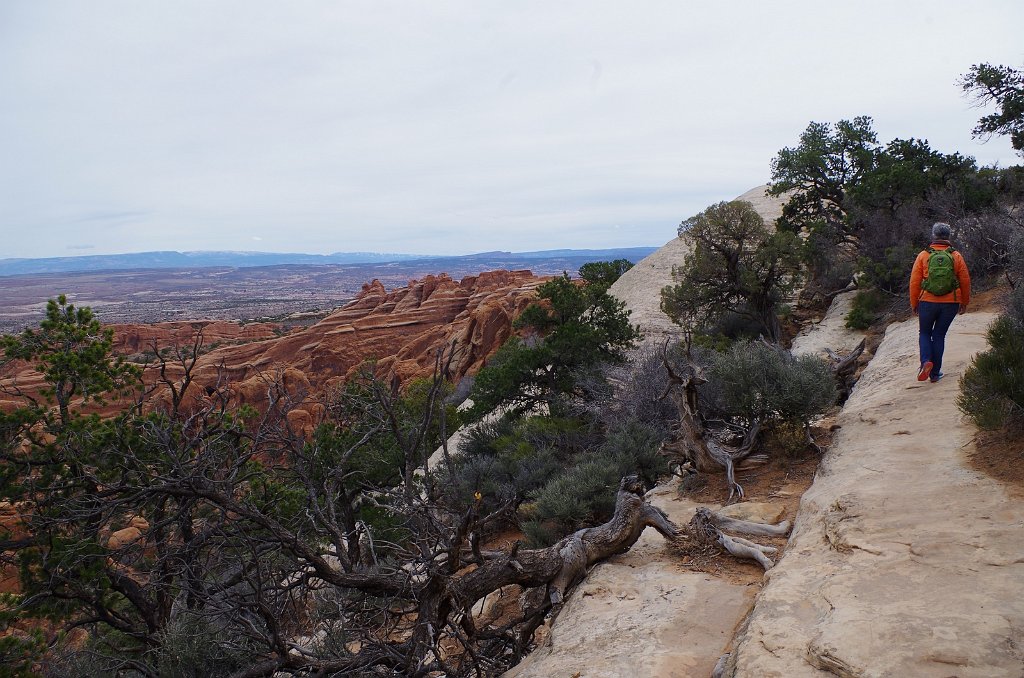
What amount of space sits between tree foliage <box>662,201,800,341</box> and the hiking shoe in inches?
381

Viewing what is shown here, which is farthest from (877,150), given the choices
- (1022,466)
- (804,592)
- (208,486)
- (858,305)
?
(208,486)

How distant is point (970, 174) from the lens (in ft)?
66.5

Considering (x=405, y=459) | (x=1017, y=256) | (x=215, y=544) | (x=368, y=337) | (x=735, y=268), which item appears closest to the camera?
(x=405, y=459)

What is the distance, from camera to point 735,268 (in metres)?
17.8

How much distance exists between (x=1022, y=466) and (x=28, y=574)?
29.3ft

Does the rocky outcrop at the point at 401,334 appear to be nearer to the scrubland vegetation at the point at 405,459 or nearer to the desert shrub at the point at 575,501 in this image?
the scrubland vegetation at the point at 405,459

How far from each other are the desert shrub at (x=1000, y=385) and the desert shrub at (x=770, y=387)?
2281 mm

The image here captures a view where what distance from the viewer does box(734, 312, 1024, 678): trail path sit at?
3.07 meters

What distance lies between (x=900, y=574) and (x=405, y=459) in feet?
10.8

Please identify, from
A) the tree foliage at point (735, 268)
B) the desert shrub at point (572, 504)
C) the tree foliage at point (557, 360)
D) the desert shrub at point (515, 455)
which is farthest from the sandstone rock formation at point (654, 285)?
the desert shrub at point (572, 504)

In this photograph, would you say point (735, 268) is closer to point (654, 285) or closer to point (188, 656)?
point (654, 285)

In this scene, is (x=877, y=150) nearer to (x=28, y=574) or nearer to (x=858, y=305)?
(x=858, y=305)

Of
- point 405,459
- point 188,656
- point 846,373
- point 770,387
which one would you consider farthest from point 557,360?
point 405,459

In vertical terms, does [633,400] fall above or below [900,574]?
below
